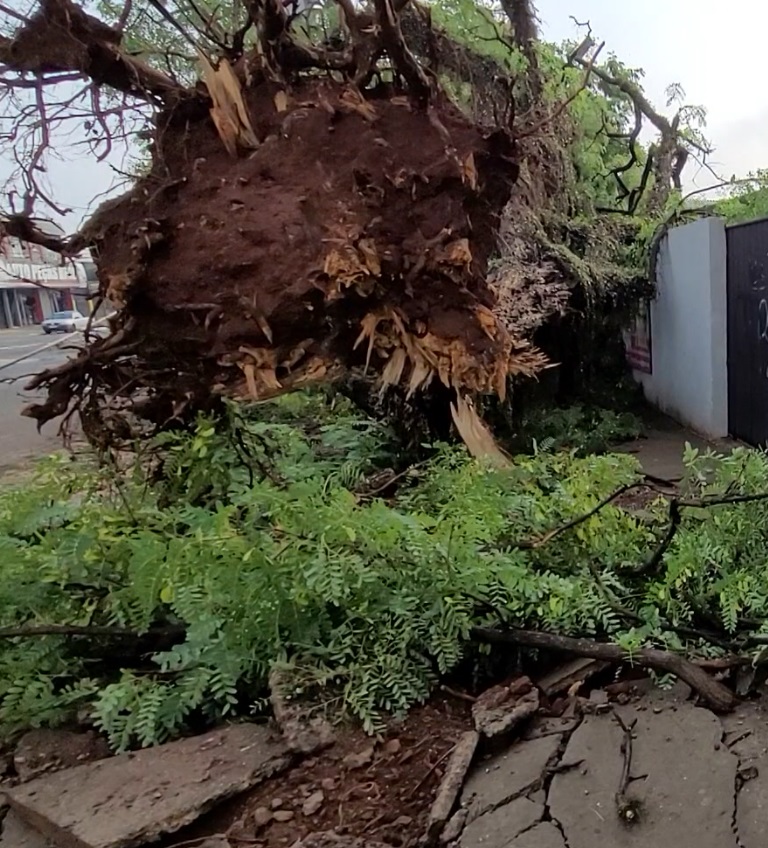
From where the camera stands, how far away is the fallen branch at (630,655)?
8.00ft

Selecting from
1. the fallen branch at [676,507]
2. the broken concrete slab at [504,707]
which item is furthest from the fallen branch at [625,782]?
the fallen branch at [676,507]

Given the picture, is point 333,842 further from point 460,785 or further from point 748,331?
point 748,331

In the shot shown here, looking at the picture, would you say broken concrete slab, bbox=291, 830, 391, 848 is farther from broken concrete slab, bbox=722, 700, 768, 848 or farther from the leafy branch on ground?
broken concrete slab, bbox=722, 700, 768, 848

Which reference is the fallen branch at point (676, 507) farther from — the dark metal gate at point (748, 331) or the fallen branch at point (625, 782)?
the dark metal gate at point (748, 331)

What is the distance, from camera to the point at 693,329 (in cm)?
851

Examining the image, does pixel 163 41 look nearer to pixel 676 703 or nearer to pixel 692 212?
pixel 676 703

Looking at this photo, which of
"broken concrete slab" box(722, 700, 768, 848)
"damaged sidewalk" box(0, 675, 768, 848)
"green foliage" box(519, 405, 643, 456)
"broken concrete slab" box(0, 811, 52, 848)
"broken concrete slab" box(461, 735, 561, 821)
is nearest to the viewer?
"broken concrete slab" box(722, 700, 768, 848)

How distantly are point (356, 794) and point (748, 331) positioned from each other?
6579 millimetres

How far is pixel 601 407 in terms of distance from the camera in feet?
31.6

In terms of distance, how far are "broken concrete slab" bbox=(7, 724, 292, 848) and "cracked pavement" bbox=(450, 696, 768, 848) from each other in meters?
0.69

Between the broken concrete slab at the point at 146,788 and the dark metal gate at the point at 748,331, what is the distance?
5.88m

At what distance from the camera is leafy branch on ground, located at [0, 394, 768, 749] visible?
2656mm

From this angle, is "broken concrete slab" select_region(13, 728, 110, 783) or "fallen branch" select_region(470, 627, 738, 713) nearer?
"fallen branch" select_region(470, 627, 738, 713)

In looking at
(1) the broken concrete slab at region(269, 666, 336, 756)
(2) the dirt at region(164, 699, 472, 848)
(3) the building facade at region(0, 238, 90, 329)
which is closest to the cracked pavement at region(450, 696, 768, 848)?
(2) the dirt at region(164, 699, 472, 848)
